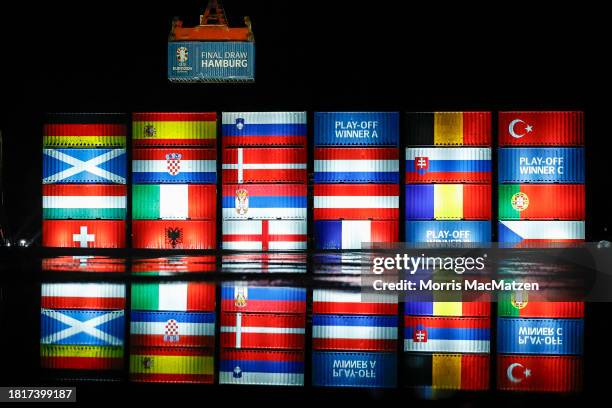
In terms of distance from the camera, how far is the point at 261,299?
1603cm

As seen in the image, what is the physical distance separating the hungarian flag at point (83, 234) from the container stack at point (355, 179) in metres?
9.06

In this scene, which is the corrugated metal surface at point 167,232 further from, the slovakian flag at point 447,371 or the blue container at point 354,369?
the slovakian flag at point 447,371

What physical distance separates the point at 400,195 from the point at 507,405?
2619cm

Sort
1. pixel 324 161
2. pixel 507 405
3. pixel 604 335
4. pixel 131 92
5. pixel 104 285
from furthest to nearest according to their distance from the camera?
pixel 131 92, pixel 324 161, pixel 104 285, pixel 604 335, pixel 507 405

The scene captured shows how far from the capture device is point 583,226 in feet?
108

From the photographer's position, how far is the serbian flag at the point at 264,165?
33.0 metres

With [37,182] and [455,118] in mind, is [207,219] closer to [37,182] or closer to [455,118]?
[37,182]

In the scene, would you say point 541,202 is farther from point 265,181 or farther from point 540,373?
point 540,373

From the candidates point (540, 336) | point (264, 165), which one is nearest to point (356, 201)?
point (264, 165)

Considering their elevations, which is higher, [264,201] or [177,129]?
[177,129]

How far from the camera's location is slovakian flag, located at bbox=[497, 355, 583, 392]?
8.12m

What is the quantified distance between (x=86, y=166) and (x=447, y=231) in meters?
16.5

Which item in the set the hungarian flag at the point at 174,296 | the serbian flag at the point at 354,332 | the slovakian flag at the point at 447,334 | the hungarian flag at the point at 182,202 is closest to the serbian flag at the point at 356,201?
the hungarian flag at the point at 182,202

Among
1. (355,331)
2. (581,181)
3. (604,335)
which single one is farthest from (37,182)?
(604,335)
